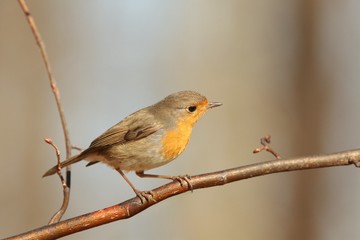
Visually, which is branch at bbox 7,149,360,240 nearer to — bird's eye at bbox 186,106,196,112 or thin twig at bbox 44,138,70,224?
thin twig at bbox 44,138,70,224

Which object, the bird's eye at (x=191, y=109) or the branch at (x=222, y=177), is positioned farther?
the bird's eye at (x=191, y=109)

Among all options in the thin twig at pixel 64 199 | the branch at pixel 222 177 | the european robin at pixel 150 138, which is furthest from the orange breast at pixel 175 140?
the thin twig at pixel 64 199

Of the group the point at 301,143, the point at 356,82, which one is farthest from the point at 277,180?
the point at 356,82

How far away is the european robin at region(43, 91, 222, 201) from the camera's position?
3.65 metres

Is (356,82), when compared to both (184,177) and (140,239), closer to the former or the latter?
(140,239)

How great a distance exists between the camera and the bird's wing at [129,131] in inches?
151

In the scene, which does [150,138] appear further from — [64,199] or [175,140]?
[64,199]

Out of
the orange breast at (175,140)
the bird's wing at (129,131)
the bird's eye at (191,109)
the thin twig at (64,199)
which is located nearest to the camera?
the thin twig at (64,199)

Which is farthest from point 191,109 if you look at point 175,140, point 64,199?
point 64,199

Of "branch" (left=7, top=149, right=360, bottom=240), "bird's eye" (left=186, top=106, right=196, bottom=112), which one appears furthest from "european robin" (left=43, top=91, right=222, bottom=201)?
"branch" (left=7, top=149, right=360, bottom=240)

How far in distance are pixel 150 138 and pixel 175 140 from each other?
170 millimetres

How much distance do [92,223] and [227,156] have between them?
6878mm

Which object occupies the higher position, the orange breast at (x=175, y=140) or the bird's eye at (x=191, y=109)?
the bird's eye at (x=191, y=109)

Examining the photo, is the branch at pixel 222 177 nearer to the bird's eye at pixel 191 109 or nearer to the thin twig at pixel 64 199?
the thin twig at pixel 64 199
